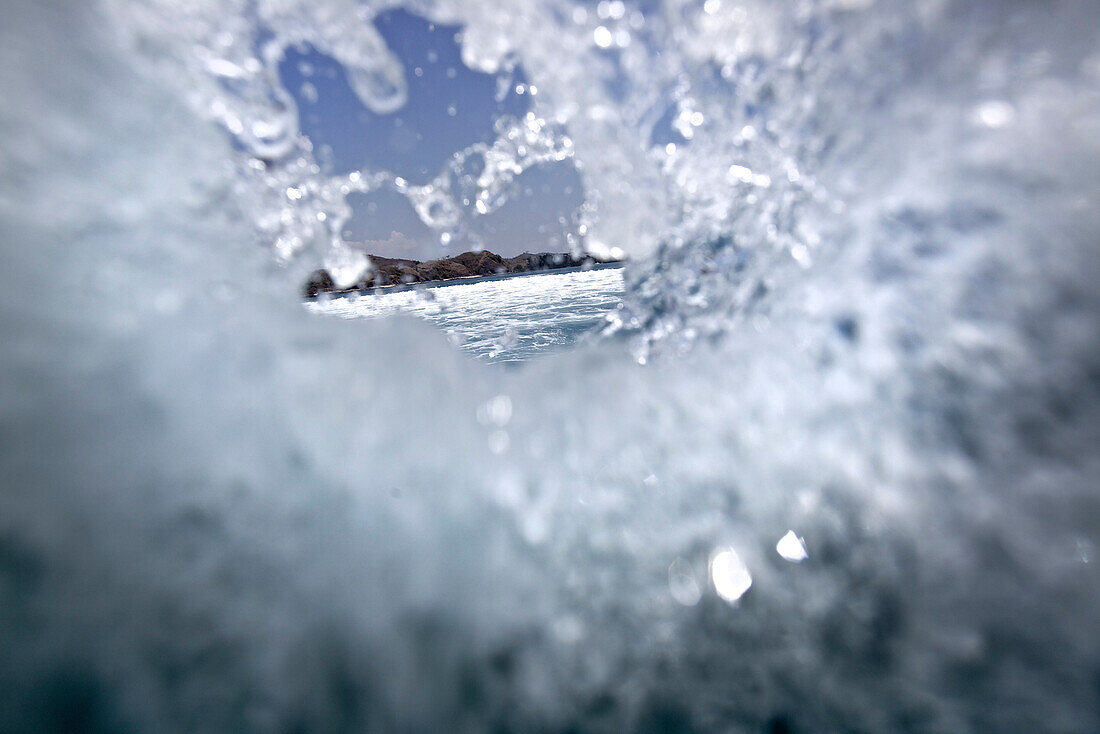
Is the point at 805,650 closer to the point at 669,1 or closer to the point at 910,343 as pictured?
the point at 910,343

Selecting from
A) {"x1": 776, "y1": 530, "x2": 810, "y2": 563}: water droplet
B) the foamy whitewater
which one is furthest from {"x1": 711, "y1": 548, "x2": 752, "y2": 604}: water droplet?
{"x1": 776, "y1": 530, "x2": 810, "y2": 563}: water droplet

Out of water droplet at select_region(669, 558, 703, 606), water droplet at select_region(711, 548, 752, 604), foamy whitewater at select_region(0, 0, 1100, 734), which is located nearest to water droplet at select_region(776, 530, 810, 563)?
foamy whitewater at select_region(0, 0, 1100, 734)

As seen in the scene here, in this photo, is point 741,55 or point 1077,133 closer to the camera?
point 1077,133

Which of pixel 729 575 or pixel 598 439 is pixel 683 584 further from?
pixel 598 439

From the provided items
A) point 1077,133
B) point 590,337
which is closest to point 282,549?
point 590,337

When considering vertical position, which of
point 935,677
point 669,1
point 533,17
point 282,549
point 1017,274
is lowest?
point 935,677

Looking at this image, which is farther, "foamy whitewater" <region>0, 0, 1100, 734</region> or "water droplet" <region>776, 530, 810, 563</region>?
"water droplet" <region>776, 530, 810, 563</region>

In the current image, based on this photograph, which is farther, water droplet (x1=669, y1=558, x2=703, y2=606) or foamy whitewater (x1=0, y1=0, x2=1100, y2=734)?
water droplet (x1=669, y1=558, x2=703, y2=606)

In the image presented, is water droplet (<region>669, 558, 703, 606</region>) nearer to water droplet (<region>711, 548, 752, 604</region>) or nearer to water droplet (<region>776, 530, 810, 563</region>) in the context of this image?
water droplet (<region>711, 548, 752, 604</region>)

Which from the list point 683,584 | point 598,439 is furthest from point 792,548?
point 598,439
